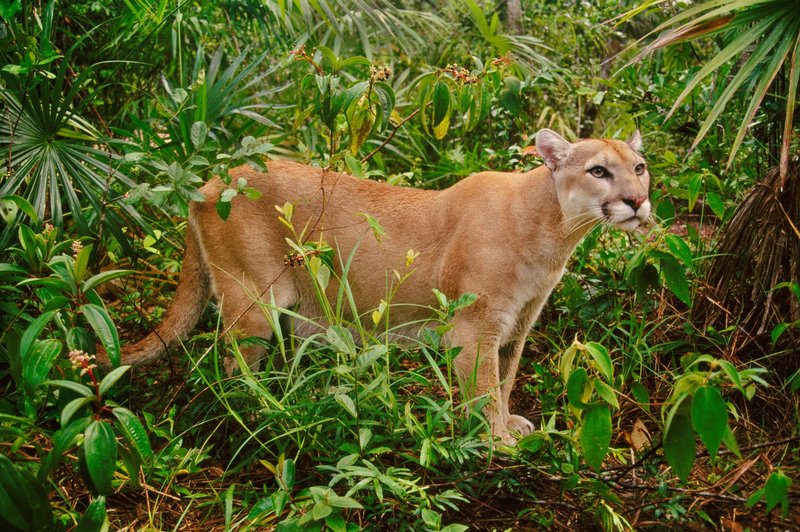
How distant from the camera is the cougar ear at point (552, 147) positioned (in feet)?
11.0

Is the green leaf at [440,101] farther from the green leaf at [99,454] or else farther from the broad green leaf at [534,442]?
the green leaf at [99,454]

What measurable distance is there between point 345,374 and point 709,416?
46.0 inches

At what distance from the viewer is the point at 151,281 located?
4.42 m

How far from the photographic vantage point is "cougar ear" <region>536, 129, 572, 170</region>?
3.36 metres

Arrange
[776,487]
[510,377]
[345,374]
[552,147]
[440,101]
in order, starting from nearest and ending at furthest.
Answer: [776,487] → [345,374] → [440,101] → [552,147] → [510,377]

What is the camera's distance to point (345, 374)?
100 inches

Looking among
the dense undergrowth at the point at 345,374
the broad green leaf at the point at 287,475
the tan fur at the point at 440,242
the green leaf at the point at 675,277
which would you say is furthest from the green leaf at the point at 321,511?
the green leaf at the point at 675,277

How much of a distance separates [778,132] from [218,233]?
2.85 meters

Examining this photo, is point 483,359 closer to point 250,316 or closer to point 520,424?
point 520,424

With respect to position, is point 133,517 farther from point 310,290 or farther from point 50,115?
point 50,115

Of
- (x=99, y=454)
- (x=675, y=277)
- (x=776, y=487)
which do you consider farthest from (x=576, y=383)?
(x=99, y=454)

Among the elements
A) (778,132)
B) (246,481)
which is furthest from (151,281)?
(778,132)

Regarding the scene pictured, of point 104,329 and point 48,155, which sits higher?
point 48,155

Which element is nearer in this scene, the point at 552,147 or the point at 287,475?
the point at 287,475
